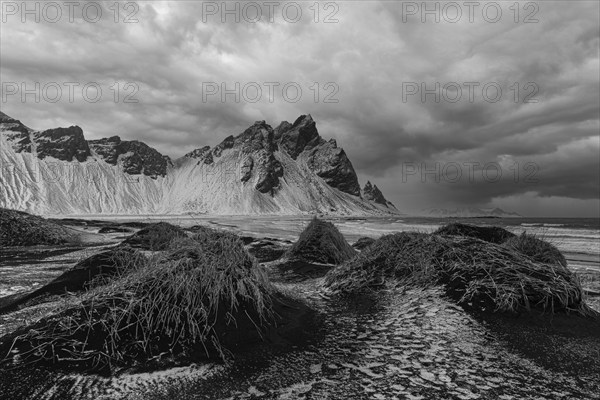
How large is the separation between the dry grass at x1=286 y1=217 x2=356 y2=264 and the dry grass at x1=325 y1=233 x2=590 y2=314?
401 centimetres

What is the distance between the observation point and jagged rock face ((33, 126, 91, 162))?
17600 centimetres

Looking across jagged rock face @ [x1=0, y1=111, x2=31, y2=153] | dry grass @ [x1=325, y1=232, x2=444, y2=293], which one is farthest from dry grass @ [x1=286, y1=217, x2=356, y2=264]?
jagged rock face @ [x1=0, y1=111, x2=31, y2=153]

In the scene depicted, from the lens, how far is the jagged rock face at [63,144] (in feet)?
577

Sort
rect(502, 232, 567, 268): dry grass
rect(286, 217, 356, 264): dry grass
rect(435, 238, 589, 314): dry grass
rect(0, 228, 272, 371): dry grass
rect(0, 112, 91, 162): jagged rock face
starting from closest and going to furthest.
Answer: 1. rect(0, 228, 272, 371): dry grass
2. rect(435, 238, 589, 314): dry grass
3. rect(502, 232, 567, 268): dry grass
4. rect(286, 217, 356, 264): dry grass
5. rect(0, 112, 91, 162): jagged rock face

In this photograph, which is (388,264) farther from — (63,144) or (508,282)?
(63,144)

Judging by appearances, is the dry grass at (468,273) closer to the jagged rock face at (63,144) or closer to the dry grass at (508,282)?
the dry grass at (508,282)

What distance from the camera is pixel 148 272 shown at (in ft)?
15.1

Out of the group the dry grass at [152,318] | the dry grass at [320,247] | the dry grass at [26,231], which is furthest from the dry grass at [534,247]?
the dry grass at [26,231]

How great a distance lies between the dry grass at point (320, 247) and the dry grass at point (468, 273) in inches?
158

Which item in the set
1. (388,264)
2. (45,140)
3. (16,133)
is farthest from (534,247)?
(16,133)

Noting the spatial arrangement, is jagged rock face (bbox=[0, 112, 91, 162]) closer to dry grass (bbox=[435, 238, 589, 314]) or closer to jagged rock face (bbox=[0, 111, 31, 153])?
jagged rock face (bbox=[0, 111, 31, 153])

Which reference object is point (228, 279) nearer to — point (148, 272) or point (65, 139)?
point (148, 272)

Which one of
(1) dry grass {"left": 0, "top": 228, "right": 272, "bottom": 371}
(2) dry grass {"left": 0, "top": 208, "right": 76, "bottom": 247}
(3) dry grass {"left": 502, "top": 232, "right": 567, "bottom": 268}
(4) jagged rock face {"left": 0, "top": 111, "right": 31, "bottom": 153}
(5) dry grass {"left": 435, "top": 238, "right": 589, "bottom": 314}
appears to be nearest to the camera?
(1) dry grass {"left": 0, "top": 228, "right": 272, "bottom": 371}

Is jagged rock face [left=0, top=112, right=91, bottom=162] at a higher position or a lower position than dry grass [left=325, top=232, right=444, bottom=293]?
higher
